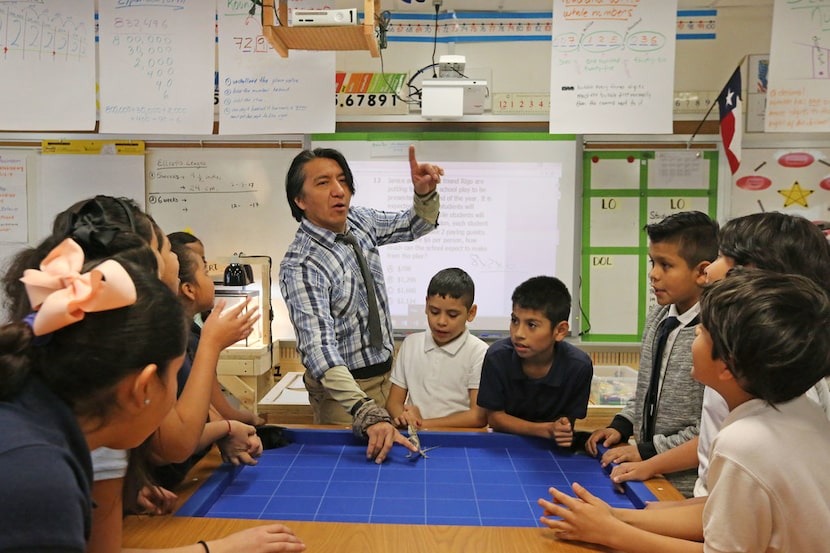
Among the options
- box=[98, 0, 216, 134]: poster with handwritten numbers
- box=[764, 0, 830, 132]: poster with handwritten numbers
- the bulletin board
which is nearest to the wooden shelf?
box=[98, 0, 216, 134]: poster with handwritten numbers

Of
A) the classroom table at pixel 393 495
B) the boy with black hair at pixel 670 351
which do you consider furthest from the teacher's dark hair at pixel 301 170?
the boy with black hair at pixel 670 351

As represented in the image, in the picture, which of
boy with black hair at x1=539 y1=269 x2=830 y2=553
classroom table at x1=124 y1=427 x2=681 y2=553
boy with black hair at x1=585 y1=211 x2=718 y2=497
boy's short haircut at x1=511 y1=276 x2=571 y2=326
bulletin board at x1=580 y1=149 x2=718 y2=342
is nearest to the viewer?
boy with black hair at x1=539 y1=269 x2=830 y2=553

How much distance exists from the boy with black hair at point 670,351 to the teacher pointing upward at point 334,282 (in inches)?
31.0

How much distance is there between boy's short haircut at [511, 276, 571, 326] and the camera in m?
1.88

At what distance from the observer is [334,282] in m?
2.03

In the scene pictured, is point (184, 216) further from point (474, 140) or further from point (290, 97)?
point (474, 140)

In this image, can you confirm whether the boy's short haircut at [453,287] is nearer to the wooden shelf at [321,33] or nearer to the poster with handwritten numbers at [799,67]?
the wooden shelf at [321,33]

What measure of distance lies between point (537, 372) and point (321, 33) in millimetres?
1501

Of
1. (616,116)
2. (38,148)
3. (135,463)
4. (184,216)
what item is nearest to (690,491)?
(135,463)

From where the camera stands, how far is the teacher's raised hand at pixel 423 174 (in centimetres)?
215

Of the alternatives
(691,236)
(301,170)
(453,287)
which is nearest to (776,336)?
(691,236)

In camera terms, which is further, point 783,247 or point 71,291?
point 783,247

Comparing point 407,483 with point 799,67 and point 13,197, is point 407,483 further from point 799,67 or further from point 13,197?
point 13,197

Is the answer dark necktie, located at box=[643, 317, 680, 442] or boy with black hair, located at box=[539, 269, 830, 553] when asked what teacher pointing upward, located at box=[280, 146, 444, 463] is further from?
boy with black hair, located at box=[539, 269, 830, 553]
